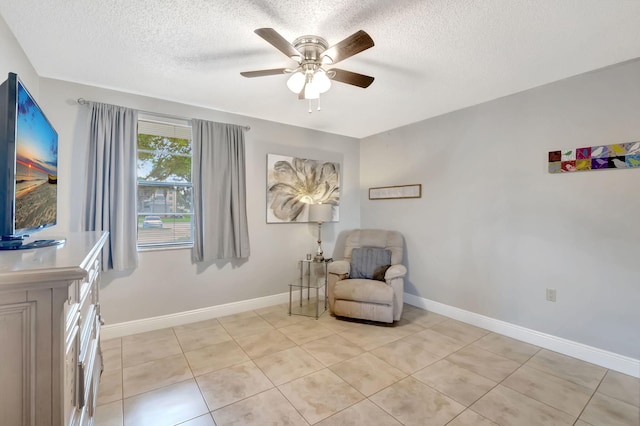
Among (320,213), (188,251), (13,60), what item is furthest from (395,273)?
(13,60)

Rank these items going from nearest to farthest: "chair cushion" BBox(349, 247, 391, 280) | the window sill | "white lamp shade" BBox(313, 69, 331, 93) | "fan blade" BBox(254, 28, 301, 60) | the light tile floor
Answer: "fan blade" BBox(254, 28, 301, 60) < the light tile floor < "white lamp shade" BBox(313, 69, 331, 93) < the window sill < "chair cushion" BBox(349, 247, 391, 280)

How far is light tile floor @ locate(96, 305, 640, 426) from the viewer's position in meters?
1.77

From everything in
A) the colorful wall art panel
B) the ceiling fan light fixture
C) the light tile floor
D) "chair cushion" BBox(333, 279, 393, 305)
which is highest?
the ceiling fan light fixture

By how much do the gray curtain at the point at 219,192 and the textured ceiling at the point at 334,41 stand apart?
48 cm

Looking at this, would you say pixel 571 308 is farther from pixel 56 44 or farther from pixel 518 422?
pixel 56 44

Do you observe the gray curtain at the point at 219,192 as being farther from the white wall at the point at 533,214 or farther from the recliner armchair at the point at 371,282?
the white wall at the point at 533,214

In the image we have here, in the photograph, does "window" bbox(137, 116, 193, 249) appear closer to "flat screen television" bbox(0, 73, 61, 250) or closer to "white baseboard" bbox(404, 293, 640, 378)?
"flat screen television" bbox(0, 73, 61, 250)

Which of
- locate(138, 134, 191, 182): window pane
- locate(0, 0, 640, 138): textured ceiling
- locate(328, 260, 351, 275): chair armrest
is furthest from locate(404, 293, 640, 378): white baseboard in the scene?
locate(138, 134, 191, 182): window pane

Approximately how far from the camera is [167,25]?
5.87 ft

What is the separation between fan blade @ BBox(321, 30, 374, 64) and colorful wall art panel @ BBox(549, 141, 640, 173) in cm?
215

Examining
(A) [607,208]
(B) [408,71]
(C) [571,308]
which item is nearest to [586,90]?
(A) [607,208]

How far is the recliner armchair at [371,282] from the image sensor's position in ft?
10.0

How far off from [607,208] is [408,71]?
1970 mm

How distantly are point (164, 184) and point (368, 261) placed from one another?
2.52 metres
